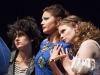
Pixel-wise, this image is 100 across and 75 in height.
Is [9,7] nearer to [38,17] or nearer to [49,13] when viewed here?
[38,17]

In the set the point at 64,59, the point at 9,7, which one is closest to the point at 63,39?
the point at 64,59

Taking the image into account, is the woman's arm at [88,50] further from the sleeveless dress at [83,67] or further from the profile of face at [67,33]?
the profile of face at [67,33]

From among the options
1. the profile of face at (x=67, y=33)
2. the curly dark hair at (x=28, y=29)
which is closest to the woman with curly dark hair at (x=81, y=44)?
the profile of face at (x=67, y=33)

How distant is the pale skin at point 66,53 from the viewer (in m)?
2.39

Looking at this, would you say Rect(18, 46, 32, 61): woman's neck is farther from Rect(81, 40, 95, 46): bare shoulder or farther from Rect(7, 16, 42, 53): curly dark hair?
Rect(81, 40, 95, 46): bare shoulder

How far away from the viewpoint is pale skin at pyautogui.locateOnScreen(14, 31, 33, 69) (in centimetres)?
350

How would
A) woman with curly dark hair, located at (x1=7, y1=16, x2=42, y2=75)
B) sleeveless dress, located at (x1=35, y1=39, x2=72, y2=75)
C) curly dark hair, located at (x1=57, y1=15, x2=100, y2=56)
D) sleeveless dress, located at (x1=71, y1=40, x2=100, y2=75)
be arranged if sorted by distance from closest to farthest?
sleeveless dress, located at (x1=71, y1=40, x2=100, y2=75) < curly dark hair, located at (x1=57, y1=15, x2=100, y2=56) < sleeveless dress, located at (x1=35, y1=39, x2=72, y2=75) < woman with curly dark hair, located at (x1=7, y1=16, x2=42, y2=75)

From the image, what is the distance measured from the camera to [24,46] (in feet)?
11.5

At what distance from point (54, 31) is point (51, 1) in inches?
49.1

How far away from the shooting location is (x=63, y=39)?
2834 mm

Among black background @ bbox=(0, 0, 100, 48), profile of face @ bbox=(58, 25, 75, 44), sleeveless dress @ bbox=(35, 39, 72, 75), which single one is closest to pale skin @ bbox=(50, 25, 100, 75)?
profile of face @ bbox=(58, 25, 75, 44)

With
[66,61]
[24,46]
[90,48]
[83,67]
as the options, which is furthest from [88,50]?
[24,46]

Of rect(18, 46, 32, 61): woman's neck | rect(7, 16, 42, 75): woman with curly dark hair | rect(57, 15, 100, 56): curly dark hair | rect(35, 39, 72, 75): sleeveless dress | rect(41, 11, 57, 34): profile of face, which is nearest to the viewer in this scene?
rect(57, 15, 100, 56): curly dark hair

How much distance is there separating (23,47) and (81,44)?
45.6 inches
